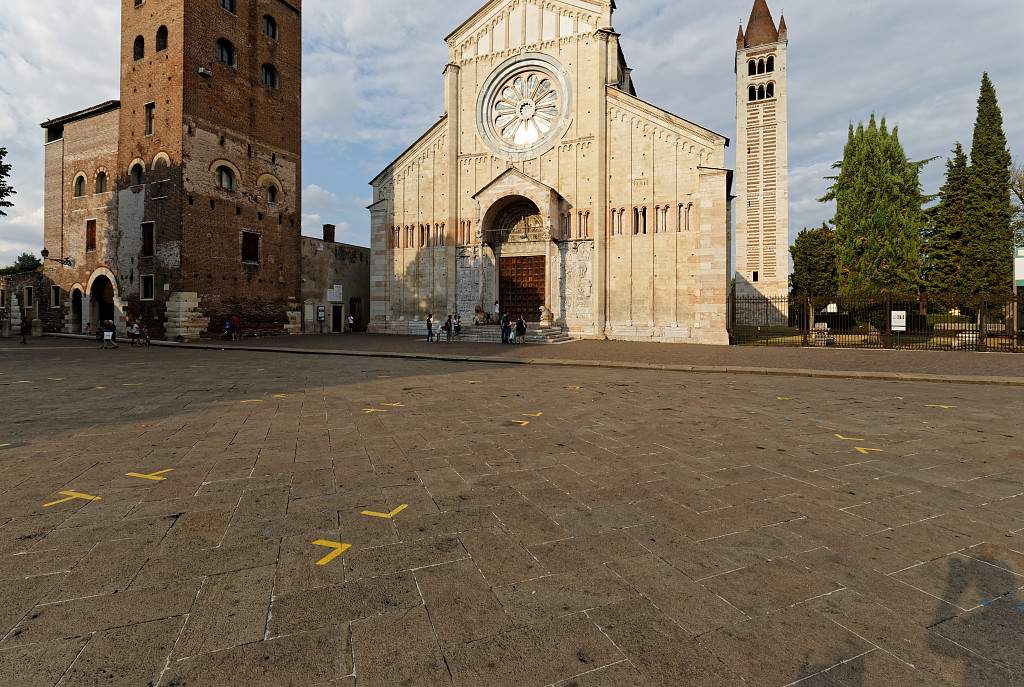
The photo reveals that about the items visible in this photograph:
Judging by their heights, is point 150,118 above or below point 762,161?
below

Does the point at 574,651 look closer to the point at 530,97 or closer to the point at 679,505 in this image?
the point at 679,505

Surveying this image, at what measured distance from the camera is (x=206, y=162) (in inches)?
1025

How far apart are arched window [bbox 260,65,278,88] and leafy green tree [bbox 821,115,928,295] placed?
37.2 m

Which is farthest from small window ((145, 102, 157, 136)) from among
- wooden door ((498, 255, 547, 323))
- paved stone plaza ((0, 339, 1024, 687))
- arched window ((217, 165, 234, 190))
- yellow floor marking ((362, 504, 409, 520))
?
yellow floor marking ((362, 504, 409, 520))

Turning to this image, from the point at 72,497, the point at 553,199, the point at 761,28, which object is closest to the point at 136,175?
the point at 553,199

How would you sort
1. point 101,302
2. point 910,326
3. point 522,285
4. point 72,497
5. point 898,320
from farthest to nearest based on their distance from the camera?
point 101,302, point 522,285, point 910,326, point 898,320, point 72,497

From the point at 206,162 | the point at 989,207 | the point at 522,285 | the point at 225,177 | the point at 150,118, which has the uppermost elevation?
the point at 150,118

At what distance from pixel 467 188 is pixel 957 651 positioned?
2961cm

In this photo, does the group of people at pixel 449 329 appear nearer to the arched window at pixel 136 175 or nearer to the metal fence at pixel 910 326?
the metal fence at pixel 910 326

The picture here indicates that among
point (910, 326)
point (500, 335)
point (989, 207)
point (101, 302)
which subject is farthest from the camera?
point (101, 302)

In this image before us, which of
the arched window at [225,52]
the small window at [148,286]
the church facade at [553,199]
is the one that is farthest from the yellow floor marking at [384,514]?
the arched window at [225,52]

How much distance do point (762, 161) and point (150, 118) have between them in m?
47.7

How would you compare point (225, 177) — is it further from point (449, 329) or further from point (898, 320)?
point (898, 320)

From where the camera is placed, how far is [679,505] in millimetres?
3766
